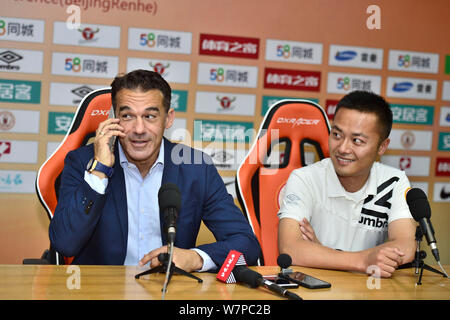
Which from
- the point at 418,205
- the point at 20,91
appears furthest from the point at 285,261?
the point at 20,91

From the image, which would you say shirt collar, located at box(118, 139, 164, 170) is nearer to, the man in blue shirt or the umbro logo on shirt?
the man in blue shirt

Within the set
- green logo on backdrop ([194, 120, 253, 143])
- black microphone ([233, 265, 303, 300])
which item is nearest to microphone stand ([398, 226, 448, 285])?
black microphone ([233, 265, 303, 300])

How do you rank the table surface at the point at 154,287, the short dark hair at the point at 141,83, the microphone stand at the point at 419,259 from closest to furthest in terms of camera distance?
1. the table surface at the point at 154,287
2. the microphone stand at the point at 419,259
3. the short dark hair at the point at 141,83

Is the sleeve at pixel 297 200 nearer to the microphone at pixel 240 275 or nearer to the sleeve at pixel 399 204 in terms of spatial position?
the sleeve at pixel 399 204

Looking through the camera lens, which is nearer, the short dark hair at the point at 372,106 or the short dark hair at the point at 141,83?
the short dark hair at the point at 141,83

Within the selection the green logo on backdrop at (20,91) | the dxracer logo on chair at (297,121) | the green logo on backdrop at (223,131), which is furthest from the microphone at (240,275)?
the green logo on backdrop at (20,91)

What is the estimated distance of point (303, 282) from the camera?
56.3 inches

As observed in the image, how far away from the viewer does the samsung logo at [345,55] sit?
12.4ft

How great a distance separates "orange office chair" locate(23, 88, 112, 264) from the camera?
6.61ft

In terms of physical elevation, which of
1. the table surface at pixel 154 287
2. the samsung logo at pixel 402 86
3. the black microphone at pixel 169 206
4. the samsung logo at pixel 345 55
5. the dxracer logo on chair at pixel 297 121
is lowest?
the table surface at pixel 154 287

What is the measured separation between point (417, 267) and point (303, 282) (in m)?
0.53

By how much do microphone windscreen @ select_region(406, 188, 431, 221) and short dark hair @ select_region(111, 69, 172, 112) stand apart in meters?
1.01

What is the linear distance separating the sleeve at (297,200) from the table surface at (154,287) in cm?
39

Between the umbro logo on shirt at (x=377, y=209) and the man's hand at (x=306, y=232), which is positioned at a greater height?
the umbro logo on shirt at (x=377, y=209)
